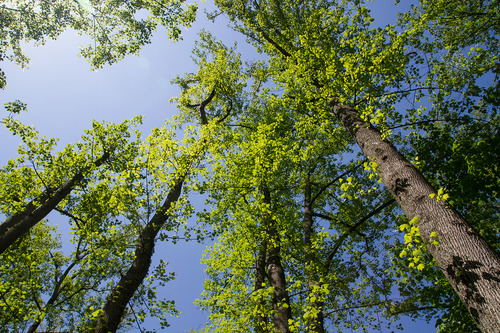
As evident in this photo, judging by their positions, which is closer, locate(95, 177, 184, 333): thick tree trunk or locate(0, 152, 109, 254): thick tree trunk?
locate(95, 177, 184, 333): thick tree trunk

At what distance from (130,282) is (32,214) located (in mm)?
5336

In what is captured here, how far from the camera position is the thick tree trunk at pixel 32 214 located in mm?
7992

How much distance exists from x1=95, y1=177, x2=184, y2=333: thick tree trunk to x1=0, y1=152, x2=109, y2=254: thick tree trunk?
14.2 ft

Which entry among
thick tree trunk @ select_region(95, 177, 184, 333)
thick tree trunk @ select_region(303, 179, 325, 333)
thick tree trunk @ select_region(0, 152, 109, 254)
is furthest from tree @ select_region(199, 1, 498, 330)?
thick tree trunk @ select_region(0, 152, 109, 254)

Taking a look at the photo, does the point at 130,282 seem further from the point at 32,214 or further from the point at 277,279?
the point at 32,214

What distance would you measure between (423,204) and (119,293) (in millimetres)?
6949

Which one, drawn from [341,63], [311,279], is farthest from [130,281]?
[341,63]

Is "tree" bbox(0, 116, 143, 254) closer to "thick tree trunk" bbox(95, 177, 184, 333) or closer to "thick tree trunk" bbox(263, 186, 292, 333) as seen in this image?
"thick tree trunk" bbox(95, 177, 184, 333)

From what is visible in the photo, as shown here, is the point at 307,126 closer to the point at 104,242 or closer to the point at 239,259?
the point at 239,259

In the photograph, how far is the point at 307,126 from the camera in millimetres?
9258

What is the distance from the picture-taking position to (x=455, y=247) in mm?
3014

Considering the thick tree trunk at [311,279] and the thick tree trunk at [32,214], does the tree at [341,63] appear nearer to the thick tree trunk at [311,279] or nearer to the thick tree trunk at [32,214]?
the thick tree trunk at [311,279]

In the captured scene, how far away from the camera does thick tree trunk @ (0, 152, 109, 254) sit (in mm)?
7992

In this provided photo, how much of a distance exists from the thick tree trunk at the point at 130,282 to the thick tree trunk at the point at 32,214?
432 cm
